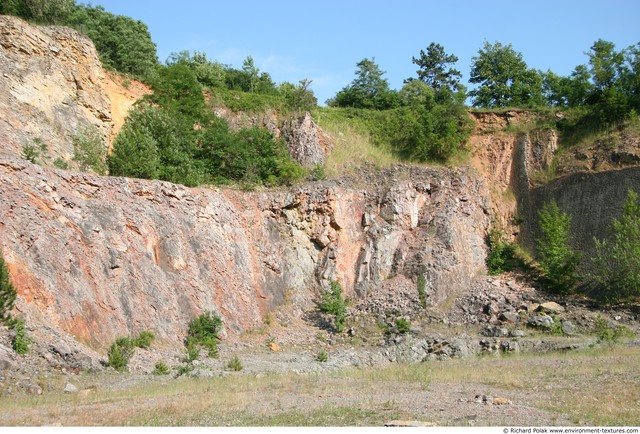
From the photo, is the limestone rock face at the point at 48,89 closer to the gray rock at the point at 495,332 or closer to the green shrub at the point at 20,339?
the green shrub at the point at 20,339

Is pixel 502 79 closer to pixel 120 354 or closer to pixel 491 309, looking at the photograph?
pixel 491 309

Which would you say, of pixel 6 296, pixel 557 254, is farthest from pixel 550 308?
pixel 6 296

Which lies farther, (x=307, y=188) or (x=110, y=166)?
(x=307, y=188)

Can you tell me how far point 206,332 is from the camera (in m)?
25.2

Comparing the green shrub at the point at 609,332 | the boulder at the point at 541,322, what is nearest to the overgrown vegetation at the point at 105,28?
the boulder at the point at 541,322

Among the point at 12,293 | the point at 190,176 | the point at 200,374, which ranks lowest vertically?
the point at 200,374

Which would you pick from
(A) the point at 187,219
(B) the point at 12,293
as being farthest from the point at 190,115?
(B) the point at 12,293

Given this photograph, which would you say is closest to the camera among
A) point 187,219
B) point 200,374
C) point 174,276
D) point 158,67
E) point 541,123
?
point 200,374

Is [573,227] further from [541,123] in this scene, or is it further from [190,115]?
[190,115]

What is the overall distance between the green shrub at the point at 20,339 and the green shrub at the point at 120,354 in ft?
8.13

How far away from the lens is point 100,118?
105ft

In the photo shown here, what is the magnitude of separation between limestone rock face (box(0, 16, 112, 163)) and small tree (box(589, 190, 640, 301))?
24629 millimetres

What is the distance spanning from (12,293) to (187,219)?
10.2m

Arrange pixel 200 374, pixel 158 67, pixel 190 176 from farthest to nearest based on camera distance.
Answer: pixel 158 67 → pixel 190 176 → pixel 200 374
